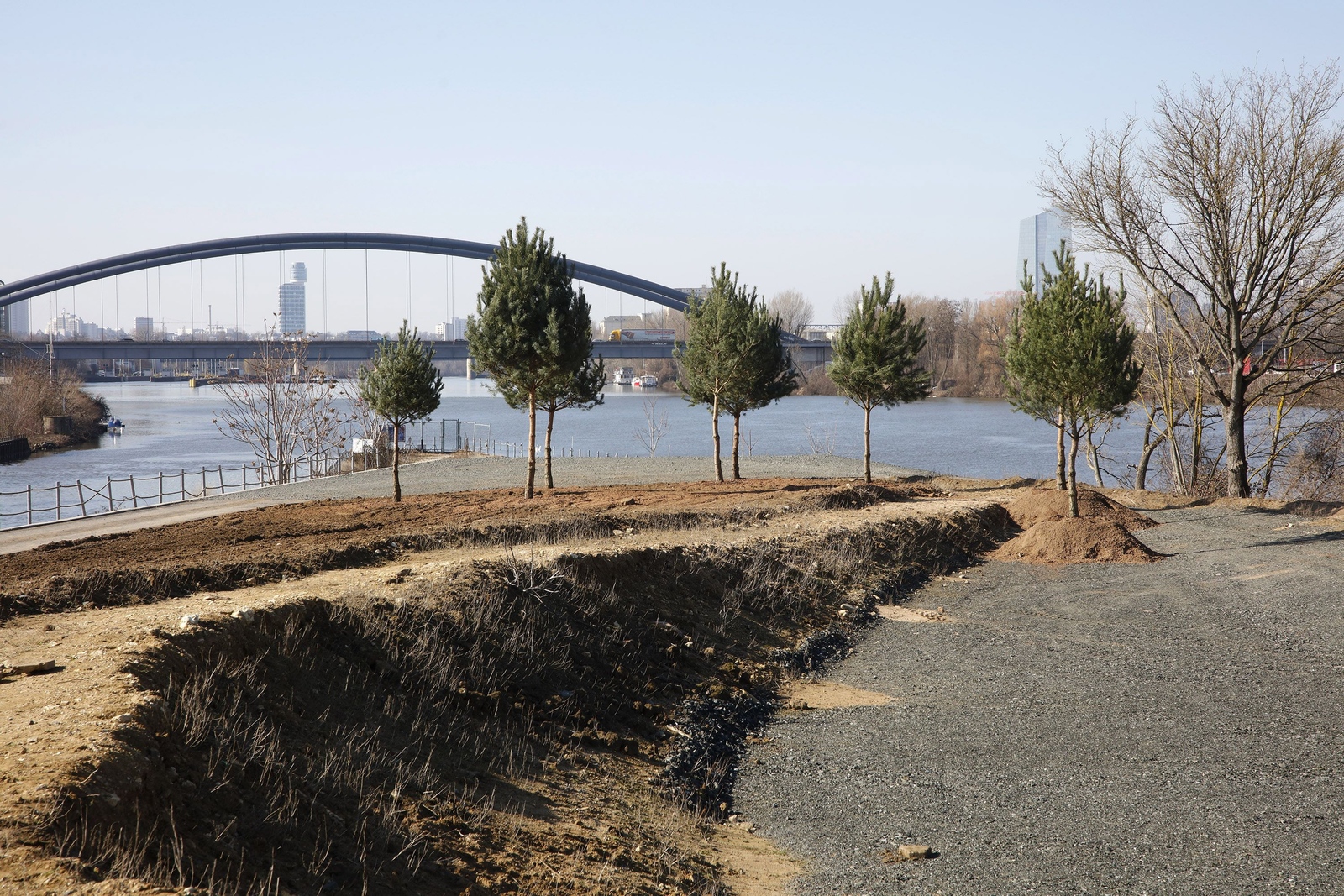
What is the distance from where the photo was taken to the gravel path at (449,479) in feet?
73.1

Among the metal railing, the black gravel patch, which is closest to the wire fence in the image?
the metal railing

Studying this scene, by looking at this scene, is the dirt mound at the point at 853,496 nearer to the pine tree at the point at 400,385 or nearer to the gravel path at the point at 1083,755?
the gravel path at the point at 1083,755

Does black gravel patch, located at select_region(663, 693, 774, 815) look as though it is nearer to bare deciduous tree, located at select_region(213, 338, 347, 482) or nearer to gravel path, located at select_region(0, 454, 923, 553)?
gravel path, located at select_region(0, 454, 923, 553)

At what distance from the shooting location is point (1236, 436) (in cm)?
2775

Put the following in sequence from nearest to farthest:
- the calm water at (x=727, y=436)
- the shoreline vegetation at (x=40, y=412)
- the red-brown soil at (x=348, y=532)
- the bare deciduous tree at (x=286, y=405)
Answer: the red-brown soil at (x=348, y=532), the bare deciduous tree at (x=286, y=405), the calm water at (x=727, y=436), the shoreline vegetation at (x=40, y=412)

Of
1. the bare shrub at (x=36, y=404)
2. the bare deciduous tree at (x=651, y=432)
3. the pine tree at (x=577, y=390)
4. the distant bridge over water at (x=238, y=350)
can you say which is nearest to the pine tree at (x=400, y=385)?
the pine tree at (x=577, y=390)

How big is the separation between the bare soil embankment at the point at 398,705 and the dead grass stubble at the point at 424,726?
0.08 ft

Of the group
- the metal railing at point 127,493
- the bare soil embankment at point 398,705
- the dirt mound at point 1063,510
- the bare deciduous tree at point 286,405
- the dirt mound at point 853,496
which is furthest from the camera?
the bare deciduous tree at point 286,405

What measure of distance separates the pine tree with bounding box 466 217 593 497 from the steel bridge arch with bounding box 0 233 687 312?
256ft

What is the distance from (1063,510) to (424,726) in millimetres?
18085

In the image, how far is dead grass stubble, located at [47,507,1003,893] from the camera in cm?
565

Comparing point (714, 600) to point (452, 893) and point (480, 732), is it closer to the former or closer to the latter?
point (480, 732)

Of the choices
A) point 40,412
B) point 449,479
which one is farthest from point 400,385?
point 40,412

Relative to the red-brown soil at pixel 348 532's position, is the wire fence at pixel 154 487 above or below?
below
